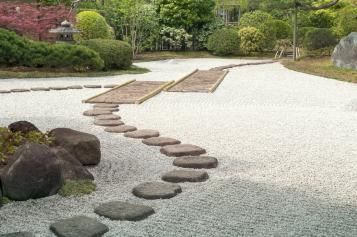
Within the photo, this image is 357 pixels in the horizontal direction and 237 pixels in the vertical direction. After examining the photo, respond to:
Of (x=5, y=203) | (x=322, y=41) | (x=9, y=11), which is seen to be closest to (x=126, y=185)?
(x=5, y=203)

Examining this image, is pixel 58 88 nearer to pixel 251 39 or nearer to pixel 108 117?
pixel 108 117

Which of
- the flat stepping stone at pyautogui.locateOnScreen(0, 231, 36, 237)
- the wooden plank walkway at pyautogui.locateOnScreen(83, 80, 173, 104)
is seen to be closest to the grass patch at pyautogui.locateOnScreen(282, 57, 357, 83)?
the wooden plank walkway at pyautogui.locateOnScreen(83, 80, 173, 104)

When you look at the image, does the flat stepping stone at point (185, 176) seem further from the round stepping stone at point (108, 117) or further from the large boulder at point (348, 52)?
the large boulder at point (348, 52)

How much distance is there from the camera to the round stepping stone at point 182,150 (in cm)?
547

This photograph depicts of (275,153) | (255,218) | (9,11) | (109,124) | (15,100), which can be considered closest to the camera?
(255,218)

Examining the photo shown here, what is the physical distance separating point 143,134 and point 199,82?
23.3 feet

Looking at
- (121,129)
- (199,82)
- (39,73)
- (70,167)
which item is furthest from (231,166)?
(39,73)

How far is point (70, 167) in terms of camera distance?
4.46 metres

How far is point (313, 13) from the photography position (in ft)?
93.8

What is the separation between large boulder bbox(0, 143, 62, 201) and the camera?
3.92 meters

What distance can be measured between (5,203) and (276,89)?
30.9ft

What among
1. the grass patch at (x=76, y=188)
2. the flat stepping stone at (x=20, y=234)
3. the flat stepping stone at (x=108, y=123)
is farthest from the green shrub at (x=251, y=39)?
the flat stepping stone at (x=20, y=234)

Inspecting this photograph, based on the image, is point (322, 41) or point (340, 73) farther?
point (322, 41)

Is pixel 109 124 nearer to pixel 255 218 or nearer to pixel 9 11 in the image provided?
pixel 255 218
